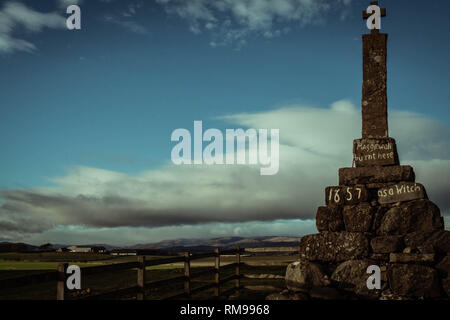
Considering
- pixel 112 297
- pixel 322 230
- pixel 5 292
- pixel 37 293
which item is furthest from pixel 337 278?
pixel 5 292

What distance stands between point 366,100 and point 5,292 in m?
12.8

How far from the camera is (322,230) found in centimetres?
1059

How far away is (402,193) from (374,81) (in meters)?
3.25

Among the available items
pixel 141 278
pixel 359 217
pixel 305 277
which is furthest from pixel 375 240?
pixel 141 278

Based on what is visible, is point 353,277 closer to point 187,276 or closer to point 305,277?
point 305,277

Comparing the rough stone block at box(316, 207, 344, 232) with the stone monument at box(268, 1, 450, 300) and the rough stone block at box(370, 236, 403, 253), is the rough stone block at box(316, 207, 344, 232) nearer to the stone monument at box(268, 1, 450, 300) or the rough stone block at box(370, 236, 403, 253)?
the stone monument at box(268, 1, 450, 300)

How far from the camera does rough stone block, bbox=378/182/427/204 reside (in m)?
9.97

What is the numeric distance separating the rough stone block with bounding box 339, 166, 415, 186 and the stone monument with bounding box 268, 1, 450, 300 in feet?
0.08

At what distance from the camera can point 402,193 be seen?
397 inches

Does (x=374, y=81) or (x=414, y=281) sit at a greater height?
(x=374, y=81)

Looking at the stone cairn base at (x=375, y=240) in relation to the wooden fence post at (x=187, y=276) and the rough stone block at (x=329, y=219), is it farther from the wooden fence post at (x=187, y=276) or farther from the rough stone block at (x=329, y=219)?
the wooden fence post at (x=187, y=276)

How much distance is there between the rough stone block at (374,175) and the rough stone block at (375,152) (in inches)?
7.5

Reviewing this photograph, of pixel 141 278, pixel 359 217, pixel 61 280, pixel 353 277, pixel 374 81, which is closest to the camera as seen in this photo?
pixel 61 280

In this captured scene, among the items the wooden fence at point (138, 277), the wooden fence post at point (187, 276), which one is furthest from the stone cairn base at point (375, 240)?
the wooden fence at point (138, 277)
